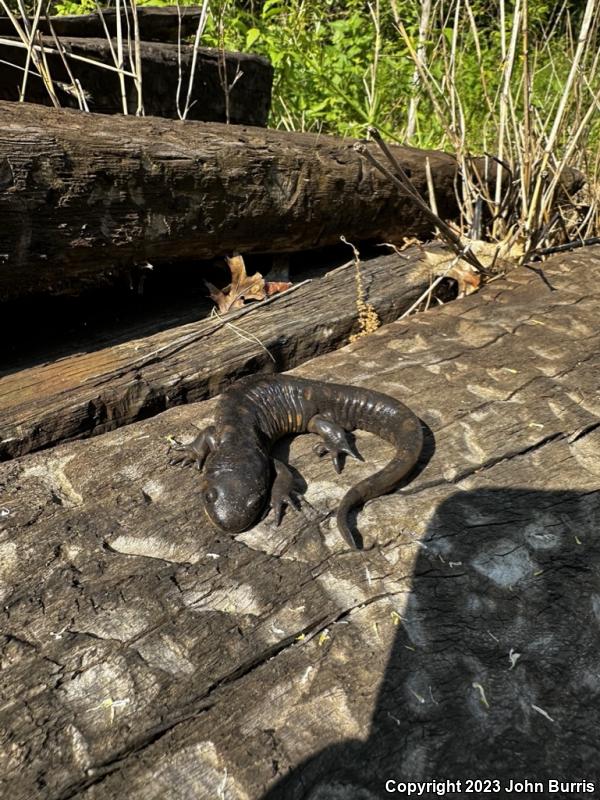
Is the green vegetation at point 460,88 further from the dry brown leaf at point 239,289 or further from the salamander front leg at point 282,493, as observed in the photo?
the salamander front leg at point 282,493

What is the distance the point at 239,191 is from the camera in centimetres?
449

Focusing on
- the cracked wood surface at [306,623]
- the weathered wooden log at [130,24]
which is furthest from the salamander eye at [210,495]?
the weathered wooden log at [130,24]

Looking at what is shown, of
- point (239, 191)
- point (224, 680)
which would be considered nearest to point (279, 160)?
point (239, 191)

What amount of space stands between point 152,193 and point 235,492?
6.98ft

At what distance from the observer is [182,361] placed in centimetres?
411

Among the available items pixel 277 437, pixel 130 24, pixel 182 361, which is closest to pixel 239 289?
pixel 182 361

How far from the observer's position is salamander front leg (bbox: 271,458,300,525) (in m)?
3.20

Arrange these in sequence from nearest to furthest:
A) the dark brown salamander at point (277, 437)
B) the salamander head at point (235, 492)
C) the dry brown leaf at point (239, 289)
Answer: the salamander head at point (235, 492), the dark brown salamander at point (277, 437), the dry brown leaf at point (239, 289)

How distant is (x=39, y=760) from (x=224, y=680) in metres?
0.66

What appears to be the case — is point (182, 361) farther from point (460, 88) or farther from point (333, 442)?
point (460, 88)

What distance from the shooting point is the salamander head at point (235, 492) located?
120 inches

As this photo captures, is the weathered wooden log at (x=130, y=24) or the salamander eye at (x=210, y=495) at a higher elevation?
the weathered wooden log at (x=130, y=24)

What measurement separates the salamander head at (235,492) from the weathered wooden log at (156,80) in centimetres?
330

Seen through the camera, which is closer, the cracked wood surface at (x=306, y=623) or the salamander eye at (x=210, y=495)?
the cracked wood surface at (x=306, y=623)
